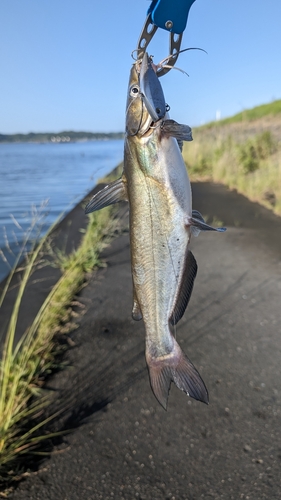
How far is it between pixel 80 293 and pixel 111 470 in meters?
3.62

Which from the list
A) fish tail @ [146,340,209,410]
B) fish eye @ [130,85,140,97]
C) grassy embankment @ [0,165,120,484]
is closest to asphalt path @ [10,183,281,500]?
grassy embankment @ [0,165,120,484]

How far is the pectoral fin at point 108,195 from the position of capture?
1.67m

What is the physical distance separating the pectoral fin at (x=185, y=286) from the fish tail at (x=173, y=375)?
0.44 ft

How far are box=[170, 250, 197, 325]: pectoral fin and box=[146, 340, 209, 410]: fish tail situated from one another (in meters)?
0.13

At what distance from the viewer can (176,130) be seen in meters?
1.57

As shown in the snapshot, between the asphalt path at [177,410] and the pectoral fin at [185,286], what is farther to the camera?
the asphalt path at [177,410]

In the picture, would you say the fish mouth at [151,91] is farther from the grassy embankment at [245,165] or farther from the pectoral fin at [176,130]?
the grassy embankment at [245,165]

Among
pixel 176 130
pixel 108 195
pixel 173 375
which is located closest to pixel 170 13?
pixel 176 130

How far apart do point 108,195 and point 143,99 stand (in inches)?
14.7

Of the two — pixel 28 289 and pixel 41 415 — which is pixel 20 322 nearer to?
pixel 28 289

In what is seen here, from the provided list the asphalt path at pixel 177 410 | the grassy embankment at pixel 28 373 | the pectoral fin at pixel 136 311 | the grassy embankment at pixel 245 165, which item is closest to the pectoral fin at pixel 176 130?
the pectoral fin at pixel 136 311

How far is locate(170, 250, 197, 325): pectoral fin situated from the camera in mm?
1697

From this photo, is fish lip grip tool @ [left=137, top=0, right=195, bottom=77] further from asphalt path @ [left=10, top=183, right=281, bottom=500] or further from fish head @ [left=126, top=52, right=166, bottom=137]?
asphalt path @ [left=10, top=183, right=281, bottom=500]

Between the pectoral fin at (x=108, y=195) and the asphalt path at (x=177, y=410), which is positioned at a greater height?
the pectoral fin at (x=108, y=195)
